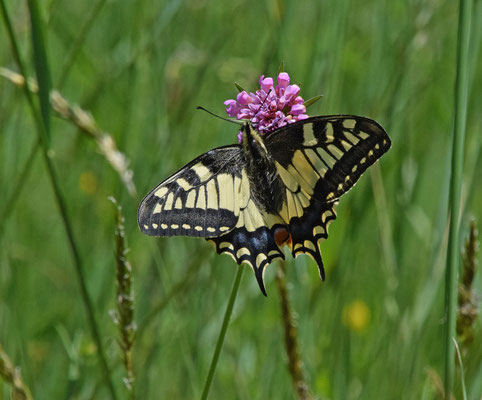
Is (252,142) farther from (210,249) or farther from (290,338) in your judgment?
(290,338)

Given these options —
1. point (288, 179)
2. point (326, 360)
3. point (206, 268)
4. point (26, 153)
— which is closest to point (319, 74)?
point (288, 179)

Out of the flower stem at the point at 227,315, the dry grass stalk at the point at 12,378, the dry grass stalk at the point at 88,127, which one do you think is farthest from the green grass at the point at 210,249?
the flower stem at the point at 227,315

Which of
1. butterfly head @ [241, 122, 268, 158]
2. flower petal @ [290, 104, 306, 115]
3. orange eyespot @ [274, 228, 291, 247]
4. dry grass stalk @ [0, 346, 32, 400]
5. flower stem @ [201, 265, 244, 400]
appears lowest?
dry grass stalk @ [0, 346, 32, 400]

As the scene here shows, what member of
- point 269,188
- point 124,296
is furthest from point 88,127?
point 124,296

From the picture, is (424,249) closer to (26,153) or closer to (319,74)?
(319,74)

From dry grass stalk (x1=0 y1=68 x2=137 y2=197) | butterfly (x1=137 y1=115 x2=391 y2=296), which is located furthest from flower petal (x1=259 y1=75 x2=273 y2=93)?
dry grass stalk (x1=0 y1=68 x2=137 y2=197)

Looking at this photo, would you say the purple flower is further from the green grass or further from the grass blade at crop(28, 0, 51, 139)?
the green grass
